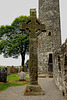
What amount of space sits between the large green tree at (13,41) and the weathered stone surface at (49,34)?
5777 millimetres

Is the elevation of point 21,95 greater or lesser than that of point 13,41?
lesser

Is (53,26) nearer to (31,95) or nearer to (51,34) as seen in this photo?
(51,34)

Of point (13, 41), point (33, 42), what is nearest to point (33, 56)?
point (33, 42)

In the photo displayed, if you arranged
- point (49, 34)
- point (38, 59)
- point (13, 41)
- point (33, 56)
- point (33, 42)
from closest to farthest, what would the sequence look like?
point (33, 56), point (33, 42), point (49, 34), point (38, 59), point (13, 41)

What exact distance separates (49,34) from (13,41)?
8352mm

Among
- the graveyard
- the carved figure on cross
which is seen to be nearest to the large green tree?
the graveyard

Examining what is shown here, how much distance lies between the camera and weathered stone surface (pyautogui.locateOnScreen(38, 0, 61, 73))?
16594 millimetres

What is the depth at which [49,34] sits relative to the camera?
16.9 m

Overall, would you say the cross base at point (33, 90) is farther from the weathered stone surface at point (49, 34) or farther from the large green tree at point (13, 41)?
the large green tree at point (13, 41)

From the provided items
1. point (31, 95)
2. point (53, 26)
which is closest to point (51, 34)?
point (53, 26)

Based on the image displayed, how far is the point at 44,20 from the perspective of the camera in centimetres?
1727

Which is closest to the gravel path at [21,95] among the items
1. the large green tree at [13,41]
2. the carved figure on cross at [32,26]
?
the carved figure on cross at [32,26]

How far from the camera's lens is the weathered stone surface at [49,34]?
16594 millimetres

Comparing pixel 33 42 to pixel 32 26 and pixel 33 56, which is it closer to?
pixel 33 56
